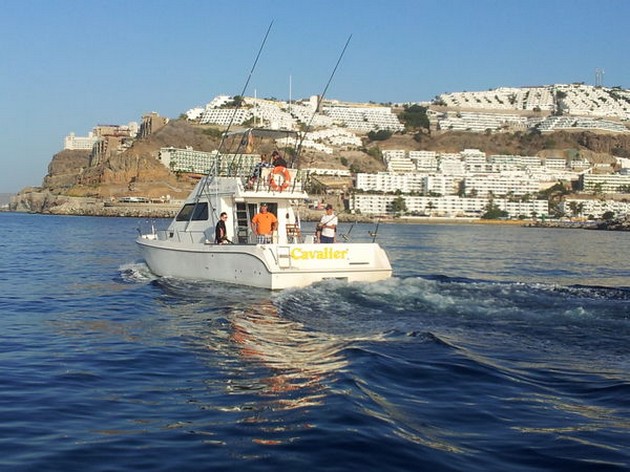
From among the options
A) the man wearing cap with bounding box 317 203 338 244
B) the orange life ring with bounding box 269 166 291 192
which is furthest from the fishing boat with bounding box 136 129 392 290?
the man wearing cap with bounding box 317 203 338 244

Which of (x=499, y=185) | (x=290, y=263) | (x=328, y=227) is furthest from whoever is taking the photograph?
(x=499, y=185)

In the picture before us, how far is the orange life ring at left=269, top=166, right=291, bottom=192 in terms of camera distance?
658 inches

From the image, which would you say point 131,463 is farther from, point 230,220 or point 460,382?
point 230,220

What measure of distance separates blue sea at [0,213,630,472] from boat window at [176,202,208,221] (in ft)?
10.9

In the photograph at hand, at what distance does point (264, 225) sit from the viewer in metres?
15.7

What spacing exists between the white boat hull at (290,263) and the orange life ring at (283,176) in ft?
6.60

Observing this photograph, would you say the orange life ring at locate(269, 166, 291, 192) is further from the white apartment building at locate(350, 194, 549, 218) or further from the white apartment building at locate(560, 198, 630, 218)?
the white apartment building at locate(560, 198, 630, 218)

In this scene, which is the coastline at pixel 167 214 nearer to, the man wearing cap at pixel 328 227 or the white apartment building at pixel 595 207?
the white apartment building at pixel 595 207

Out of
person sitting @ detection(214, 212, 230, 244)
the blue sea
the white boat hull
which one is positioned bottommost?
the blue sea

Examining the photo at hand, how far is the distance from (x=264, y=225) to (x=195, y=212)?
283 centimetres

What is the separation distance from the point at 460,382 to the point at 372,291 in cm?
626

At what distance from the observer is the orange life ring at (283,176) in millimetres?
16719

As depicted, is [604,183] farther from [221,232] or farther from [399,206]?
[221,232]

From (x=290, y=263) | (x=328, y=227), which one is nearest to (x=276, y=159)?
(x=328, y=227)
